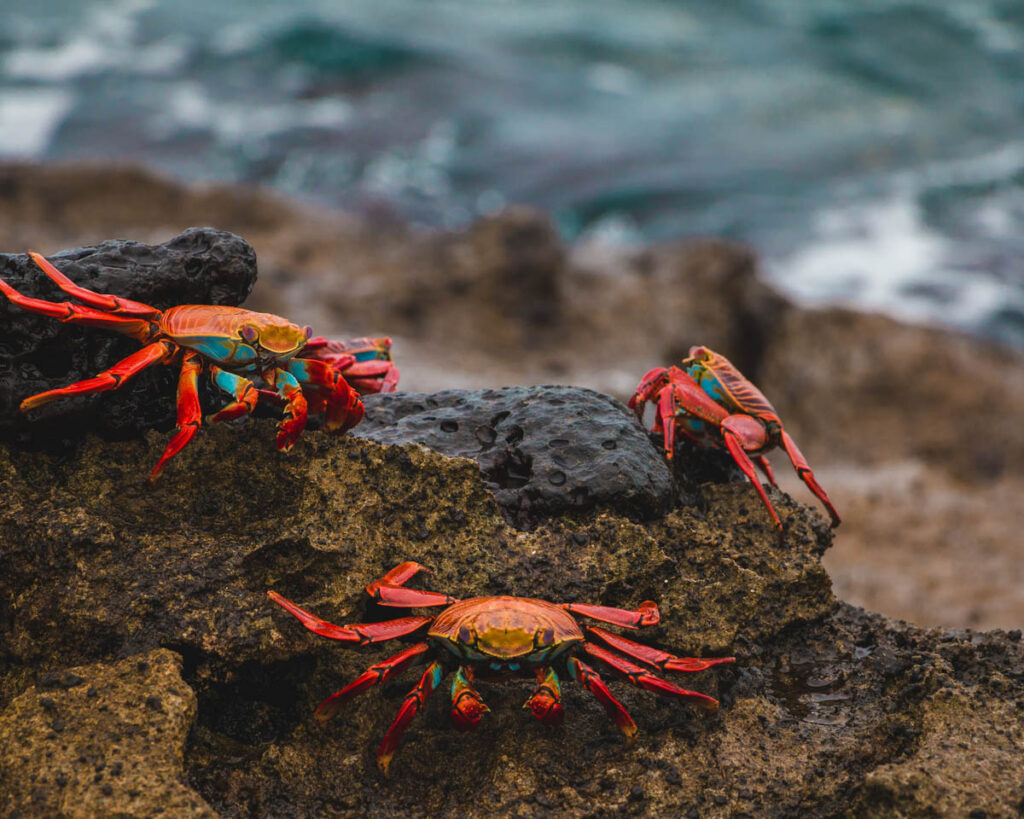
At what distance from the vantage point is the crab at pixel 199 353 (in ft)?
10.9

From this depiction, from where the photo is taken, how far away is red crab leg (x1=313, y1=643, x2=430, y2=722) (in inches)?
126

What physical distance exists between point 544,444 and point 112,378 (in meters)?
1.54

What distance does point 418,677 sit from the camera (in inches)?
138

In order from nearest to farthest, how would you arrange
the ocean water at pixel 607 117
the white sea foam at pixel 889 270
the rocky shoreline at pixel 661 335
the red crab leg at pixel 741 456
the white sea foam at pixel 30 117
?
the red crab leg at pixel 741 456, the rocky shoreline at pixel 661 335, the white sea foam at pixel 889 270, the ocean water at pixel 607 117, the white sea foam at pixel 30 117

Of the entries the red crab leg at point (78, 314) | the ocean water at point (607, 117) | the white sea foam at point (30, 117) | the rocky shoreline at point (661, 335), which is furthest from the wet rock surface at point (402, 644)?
the white sea foam at point (30, 117)

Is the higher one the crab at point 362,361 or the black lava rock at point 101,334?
the black lava rock at point 101,334

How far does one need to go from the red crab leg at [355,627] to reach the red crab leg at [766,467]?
1.60 metres

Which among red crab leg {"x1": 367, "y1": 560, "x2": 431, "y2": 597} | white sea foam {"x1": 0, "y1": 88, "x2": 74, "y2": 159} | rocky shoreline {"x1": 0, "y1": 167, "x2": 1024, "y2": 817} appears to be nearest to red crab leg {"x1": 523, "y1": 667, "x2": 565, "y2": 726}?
rocky shoreline {"x1": 0, "y1": 167, "x2": 1024, "y2": 817}

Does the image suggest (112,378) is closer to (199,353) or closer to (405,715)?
Answer: (199,353)

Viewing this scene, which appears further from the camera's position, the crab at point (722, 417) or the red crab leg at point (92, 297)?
the crab at point (722, 417)

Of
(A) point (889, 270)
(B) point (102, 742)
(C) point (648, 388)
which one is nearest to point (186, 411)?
(B) point (102, 742)

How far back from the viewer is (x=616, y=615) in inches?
134

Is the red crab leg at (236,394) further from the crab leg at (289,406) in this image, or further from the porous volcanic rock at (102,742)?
the porous volcanic rock at (102,742)

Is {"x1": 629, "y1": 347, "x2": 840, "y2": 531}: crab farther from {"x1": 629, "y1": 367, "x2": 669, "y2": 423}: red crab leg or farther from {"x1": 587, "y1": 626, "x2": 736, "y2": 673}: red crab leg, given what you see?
{"x1": 587, "y1": 626, "x2": 736, "y2": 673}: red crab leg
